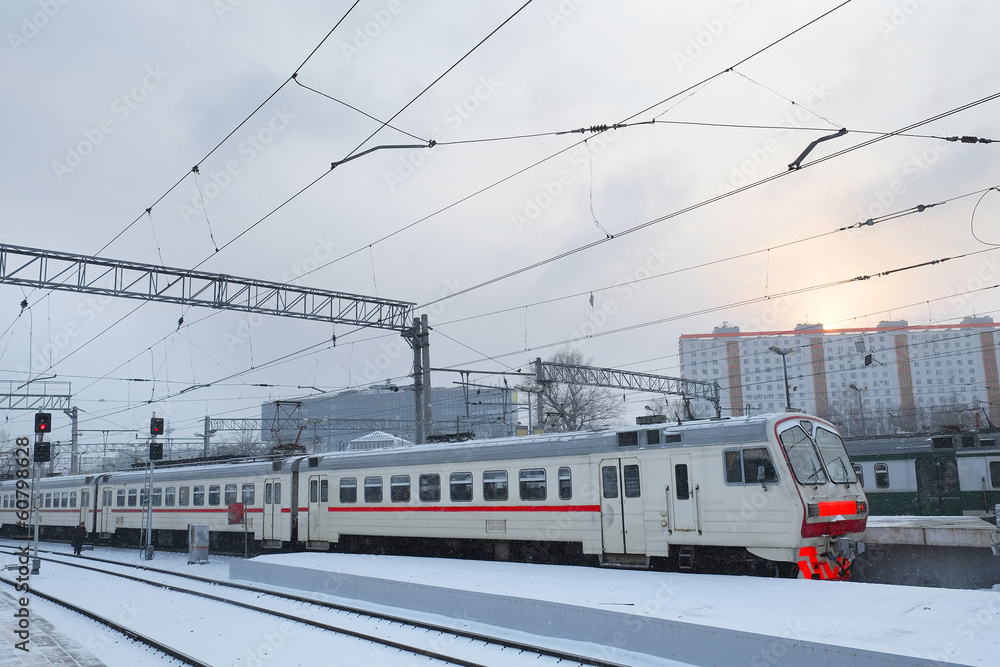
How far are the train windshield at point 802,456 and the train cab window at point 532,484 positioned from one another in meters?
5.10

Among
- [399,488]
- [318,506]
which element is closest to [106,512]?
[318,506]

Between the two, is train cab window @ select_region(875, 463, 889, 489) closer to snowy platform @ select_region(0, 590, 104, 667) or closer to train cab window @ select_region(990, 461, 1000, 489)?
train cab window @ select_region(990, 461, 1000, 489)

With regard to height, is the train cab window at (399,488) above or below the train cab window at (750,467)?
below

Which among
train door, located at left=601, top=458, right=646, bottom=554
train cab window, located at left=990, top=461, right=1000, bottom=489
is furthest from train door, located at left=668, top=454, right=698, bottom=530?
train cab window, located at left=990, top=461, right=1000, bottom=489

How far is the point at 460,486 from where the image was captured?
57.6 feet

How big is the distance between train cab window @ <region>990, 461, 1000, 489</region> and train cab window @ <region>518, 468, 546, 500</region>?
14.4 m

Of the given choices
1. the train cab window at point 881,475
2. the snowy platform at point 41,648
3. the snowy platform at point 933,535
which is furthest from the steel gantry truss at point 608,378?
the snowy platform at point 41,648

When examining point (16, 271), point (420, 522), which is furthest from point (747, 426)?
point (16, 271)

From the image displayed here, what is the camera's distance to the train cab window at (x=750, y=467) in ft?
41.9

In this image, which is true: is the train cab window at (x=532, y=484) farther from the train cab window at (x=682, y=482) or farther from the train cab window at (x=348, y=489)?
the train cab window at (x=348, y=489)

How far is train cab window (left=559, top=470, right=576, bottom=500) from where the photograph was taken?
1542cm

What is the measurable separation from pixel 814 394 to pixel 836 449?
93684 mm

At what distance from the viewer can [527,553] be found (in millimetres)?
16547

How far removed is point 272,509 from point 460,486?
827cm
